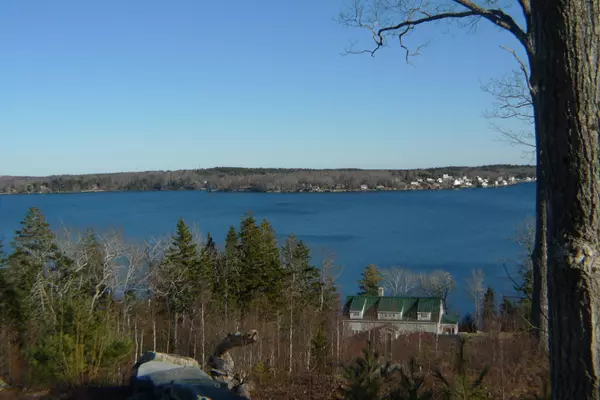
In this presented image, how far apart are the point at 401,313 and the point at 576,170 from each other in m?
20.9

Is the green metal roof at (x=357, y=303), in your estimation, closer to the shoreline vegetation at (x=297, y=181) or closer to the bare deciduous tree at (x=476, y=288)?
the bare deciduous tree at (x=476, y=288)

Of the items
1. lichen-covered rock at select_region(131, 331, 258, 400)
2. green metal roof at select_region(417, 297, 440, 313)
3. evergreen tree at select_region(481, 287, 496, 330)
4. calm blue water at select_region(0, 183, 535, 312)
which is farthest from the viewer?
calm blue water at select_region(0, 183, 535, 312)

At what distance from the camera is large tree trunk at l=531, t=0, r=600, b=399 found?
5.82ft

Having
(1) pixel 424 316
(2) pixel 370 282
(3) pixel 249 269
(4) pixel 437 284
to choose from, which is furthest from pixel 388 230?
(3) pixel 249 269

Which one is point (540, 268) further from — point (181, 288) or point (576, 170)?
point (181, 288)

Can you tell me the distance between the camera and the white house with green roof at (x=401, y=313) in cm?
2059

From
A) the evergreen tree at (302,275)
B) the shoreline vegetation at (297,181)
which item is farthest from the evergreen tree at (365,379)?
the shoreline vegetation at (297,181)

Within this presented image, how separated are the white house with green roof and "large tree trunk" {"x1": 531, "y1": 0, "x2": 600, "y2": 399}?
61.3ft

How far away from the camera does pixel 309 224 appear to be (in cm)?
5181

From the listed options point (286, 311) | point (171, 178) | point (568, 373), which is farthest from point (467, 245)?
point (171, 178)

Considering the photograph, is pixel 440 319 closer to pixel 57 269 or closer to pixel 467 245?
pixel 57 269

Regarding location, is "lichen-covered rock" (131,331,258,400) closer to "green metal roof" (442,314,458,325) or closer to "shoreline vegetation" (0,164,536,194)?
"green metal roof" (442,314,458,325)

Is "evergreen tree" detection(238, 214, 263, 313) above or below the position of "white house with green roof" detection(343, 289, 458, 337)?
above

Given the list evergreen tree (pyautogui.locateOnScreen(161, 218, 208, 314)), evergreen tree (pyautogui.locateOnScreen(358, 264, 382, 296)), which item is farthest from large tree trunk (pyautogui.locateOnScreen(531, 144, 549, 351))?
evergreen tree (pyautogui.locateOnScreen(358, 264, 382, 296))
